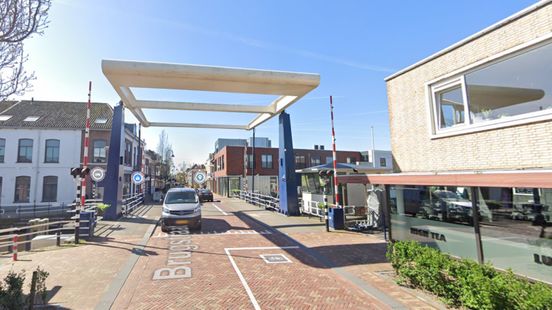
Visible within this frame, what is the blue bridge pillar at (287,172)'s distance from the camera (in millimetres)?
17500

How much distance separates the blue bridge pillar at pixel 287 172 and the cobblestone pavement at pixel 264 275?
5.77 meters

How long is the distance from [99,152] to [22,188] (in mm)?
6772

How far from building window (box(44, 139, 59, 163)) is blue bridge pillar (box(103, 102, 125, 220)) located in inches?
635

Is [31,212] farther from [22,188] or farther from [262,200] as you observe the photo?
[262,200]

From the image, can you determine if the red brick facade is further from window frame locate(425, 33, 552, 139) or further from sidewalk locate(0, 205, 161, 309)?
window frame locate(425, 33, 552, 139)

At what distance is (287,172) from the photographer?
17594 millimetres

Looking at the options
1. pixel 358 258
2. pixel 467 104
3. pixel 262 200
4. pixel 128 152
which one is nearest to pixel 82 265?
pixel 358 258

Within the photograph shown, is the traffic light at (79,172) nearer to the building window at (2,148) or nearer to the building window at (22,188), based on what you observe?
the building window at (22,188)

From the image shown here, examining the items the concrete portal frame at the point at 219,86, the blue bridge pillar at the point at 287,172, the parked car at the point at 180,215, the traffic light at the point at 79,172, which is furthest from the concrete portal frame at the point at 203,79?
the parked car at the point at 180,215

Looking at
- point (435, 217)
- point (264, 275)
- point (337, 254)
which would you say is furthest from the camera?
point (337, 254)

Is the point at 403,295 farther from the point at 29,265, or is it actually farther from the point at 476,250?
the point at 29,265

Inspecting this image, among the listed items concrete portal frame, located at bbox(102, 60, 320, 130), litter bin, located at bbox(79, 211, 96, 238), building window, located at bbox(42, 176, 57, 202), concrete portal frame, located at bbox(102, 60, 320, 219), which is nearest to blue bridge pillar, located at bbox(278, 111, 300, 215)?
concrete portal frame, located at bbox(102, 60, 320, 219)

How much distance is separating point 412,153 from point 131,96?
13389 millimetres

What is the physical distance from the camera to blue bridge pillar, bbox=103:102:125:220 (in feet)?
52.4
